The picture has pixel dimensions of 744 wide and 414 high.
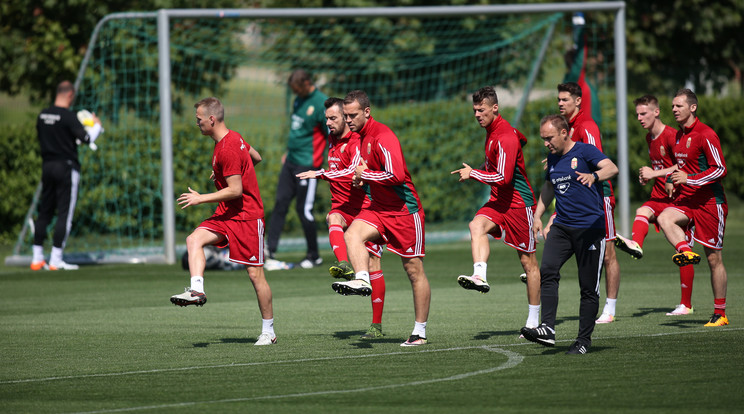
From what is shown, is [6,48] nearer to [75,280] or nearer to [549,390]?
[75,280]

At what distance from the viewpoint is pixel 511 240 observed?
9938 millimetres

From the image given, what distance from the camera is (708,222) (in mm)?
10828

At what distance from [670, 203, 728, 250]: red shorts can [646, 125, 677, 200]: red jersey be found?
0.50 meters

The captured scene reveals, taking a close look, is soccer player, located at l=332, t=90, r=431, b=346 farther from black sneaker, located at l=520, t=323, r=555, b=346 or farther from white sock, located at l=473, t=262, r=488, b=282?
black sneaker, located at l=520, t=323, r=555, b=346

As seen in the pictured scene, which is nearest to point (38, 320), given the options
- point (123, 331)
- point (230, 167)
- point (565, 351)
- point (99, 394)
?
point (123, 331)

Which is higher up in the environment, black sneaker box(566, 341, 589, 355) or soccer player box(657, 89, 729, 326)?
soccer player box(657, 89, 729, 326)

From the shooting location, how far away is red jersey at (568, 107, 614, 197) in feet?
34.7

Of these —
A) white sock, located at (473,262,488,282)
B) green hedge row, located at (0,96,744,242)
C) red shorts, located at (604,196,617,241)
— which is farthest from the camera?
green hedge row, located at (0,96,744,242)

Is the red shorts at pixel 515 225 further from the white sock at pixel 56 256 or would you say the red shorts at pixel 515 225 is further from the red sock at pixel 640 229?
the white sock at pixel 56 256

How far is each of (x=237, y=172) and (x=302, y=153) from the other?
22.0 ft

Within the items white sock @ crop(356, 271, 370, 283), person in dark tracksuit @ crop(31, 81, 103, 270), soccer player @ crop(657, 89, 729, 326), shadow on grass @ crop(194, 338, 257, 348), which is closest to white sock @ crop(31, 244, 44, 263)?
person in dark tracksuit @ crop(31, 81, 103, 270)

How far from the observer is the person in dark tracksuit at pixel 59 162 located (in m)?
16.9

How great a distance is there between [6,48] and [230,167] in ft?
47.0

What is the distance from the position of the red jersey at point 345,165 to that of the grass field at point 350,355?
1.22m
